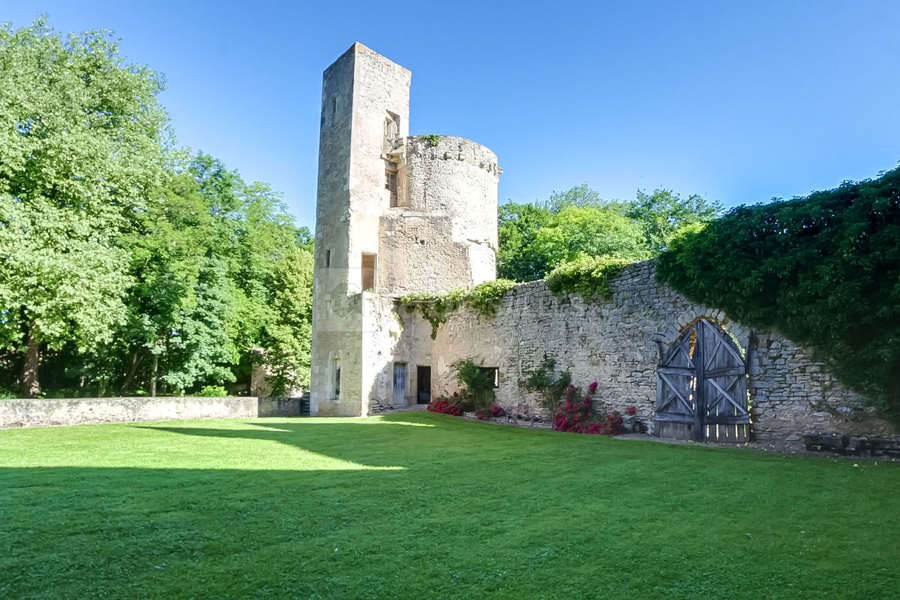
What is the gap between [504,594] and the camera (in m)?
3.08

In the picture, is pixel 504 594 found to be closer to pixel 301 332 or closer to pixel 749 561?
pixel 749 561

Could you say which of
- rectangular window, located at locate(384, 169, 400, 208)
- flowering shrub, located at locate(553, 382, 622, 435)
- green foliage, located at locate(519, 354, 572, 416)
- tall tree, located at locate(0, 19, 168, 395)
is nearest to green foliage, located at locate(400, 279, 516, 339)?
green foliage, located at locate(519, 354, 572, 416)

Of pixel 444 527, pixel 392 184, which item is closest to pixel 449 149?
pixel 392 184

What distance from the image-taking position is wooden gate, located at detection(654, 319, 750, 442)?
1068 centimetres

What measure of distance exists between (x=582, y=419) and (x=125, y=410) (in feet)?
39.8

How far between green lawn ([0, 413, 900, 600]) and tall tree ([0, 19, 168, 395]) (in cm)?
803

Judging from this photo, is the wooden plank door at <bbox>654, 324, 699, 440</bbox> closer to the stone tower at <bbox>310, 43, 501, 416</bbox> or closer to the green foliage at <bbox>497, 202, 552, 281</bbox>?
the stone tower at <bbox>310, 43, 501, 416</bbox>

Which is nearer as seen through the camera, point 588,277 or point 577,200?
point 588,277

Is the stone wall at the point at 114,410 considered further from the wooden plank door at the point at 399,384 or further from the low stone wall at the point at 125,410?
the wooden plank door at the point at 399,384

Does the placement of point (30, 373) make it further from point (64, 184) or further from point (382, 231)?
point (382, 231)

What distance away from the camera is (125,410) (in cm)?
1520

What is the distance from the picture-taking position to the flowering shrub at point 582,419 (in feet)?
41.1

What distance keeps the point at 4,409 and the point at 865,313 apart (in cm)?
1785

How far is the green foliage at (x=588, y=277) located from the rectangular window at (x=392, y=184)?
909 cm
